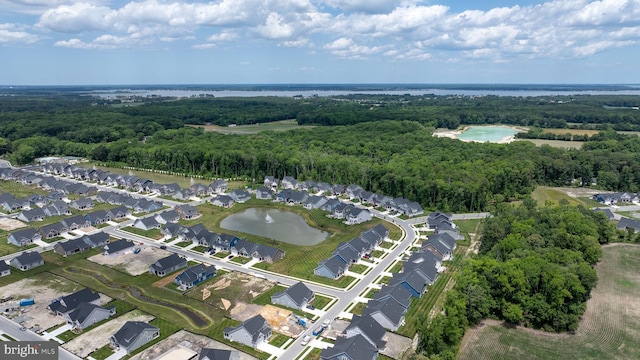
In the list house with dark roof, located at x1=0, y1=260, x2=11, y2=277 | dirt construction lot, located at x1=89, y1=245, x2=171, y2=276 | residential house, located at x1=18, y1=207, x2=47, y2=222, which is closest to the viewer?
house with dark roof, located at x1=0, y1=260, x2=11, y2=277

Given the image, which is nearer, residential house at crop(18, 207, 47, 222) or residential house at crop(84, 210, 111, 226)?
residential house at crop(84, 210, 111, 226)

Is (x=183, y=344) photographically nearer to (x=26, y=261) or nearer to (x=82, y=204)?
(x=26, y=261)

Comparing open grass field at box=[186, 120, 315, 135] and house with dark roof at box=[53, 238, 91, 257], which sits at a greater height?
open grass field at box=[186, 120, 315, 135]

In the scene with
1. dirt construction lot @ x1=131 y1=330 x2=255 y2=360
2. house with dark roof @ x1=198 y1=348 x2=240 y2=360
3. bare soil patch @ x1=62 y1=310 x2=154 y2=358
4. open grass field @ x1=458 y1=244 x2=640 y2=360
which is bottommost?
open grass field @ x1=458 y1=244 x2=640 y2=360

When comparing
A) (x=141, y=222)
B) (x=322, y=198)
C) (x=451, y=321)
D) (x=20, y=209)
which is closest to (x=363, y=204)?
(x=322, y=198)

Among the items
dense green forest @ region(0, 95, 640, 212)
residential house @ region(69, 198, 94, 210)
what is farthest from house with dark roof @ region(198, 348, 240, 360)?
residential house @ region(69, 198, 94, 210)

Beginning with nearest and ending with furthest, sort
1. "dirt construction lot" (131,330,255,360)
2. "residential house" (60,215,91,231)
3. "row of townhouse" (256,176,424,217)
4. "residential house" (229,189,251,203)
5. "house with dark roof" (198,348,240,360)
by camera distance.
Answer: "house with dark roof" (198,348,240,360), "dirt construction lot" (131,330,255,360), "residential house" (60,215,91,231), "row of townhouse" (256,176,424,217), "residential house" (229,189,251,203)

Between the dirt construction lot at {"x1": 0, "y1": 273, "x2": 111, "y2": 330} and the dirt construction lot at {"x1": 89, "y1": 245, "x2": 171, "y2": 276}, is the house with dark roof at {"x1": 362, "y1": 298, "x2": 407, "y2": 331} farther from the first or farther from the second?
the dirt construction lot at {"x1": 89, "y1": 245, "x2": 171, "y2": 276}

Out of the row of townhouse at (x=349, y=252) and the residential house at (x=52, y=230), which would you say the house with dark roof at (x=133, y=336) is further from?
the residential house at (x=52, y=230)
